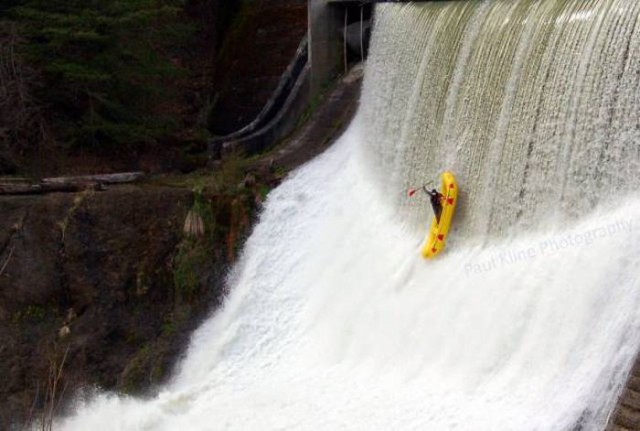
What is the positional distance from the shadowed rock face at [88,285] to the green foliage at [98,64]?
10.2 feet

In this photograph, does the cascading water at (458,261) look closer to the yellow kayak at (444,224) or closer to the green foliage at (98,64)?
the yellow kayak at (444,224)

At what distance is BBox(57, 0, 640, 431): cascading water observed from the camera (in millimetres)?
8656

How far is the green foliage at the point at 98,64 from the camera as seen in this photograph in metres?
16.1

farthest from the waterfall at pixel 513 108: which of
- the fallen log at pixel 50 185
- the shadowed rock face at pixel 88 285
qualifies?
the fallen log at pixel 50 185

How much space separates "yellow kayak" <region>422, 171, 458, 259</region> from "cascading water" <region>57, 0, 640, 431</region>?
0.15 metres

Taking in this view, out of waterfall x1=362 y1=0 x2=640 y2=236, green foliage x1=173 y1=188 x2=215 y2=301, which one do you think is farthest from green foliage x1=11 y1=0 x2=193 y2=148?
waterfall x1=362 y1=0 x2=640 y2=236

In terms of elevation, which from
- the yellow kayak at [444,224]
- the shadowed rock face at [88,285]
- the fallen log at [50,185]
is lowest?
the shadowed rock face at [88,285]

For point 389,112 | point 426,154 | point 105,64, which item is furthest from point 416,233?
point 105,64

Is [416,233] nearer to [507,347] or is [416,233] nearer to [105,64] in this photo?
[507,347]

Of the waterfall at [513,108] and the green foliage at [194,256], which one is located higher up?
the waterfall at [513,108]

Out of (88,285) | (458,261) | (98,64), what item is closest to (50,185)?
(88,285)

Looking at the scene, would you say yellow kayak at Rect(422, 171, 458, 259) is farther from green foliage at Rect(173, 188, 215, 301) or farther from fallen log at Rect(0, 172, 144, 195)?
fallen log at Rect(0, 172, 144, 195)

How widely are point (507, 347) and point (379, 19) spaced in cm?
918

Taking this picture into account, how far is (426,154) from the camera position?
44.2 feet
